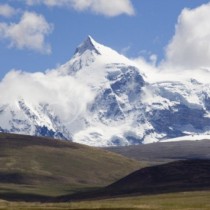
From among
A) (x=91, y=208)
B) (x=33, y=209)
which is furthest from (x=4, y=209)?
(x=91, y=208)

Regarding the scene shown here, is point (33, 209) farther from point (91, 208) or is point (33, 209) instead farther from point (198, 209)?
point (198, 209)

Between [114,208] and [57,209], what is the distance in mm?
10165

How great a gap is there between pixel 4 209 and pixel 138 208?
23.8 meters

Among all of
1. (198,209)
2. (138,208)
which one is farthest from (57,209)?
(198,209)

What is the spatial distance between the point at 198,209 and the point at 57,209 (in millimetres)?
25007

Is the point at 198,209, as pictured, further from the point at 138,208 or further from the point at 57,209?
the point at 57,209

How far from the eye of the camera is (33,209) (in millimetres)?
142500

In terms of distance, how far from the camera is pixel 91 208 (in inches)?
5674

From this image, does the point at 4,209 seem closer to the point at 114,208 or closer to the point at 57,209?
the point at 57,209

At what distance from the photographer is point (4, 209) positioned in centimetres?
13912

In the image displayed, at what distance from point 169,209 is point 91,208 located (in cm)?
1390

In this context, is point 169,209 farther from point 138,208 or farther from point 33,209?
point 33,209

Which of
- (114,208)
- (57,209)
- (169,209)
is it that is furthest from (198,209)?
(57,209)

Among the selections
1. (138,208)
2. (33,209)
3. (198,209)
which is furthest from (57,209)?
(198,209)
